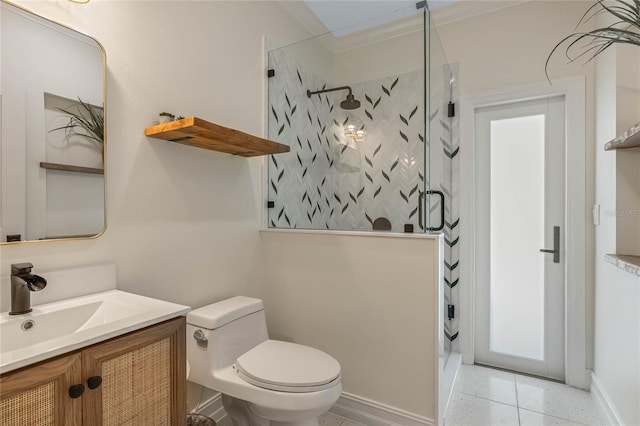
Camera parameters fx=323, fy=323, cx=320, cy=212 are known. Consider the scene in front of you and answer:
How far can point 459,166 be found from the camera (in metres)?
2.62

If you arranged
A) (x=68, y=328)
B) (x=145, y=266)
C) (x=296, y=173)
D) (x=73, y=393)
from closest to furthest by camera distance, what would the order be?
(x=73, y=393) < (x=68, y=328) < (x=145, y=266) < (x=296, y=173)

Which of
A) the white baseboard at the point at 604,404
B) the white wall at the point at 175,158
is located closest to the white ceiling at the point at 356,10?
the white wall at the point at 175,158

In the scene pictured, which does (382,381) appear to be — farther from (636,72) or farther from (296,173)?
(636,72)

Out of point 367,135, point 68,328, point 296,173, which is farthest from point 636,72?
point 68,328

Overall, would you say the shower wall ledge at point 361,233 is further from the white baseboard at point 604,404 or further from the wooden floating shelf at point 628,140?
the white baseboard at point 604,404

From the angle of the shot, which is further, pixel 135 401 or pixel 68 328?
pixel 68 328

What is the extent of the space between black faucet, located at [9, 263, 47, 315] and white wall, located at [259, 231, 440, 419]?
4.27 ft

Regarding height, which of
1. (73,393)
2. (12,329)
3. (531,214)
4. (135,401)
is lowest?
(135,401)

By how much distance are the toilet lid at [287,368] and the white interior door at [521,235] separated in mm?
1693

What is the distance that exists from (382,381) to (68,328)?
1.54 m

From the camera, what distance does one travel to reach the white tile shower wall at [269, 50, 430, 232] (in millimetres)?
2109

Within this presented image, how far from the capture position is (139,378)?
0.98 m

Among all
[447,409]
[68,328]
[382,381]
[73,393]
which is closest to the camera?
[73,393]

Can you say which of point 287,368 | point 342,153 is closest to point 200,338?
point 287,368
